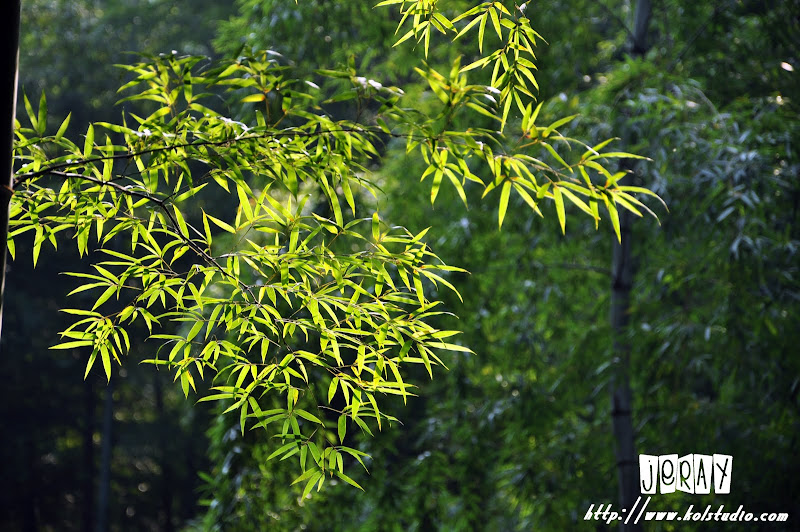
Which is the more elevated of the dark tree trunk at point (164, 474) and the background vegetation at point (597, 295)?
the background vegetation at point (597, 295)

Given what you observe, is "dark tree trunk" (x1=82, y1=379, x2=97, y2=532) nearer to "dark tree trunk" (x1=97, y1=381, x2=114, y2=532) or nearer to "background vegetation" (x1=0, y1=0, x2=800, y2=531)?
"dark tree trunk" (x1=97, y1=381, x2=114, y2=532)

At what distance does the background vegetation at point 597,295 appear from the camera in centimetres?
281

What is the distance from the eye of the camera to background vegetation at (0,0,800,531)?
2814mm

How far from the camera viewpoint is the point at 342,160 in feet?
3.94

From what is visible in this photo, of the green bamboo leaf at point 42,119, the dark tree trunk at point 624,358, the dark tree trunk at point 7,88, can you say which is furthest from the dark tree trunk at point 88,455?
the dark tree trunk at point 7,88

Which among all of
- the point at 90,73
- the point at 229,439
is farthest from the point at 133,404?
the point at 229,439

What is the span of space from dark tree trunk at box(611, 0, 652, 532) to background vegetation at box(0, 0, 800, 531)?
0.05m

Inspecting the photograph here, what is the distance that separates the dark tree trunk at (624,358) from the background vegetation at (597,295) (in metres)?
0.05

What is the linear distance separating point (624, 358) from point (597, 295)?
1.05 meters

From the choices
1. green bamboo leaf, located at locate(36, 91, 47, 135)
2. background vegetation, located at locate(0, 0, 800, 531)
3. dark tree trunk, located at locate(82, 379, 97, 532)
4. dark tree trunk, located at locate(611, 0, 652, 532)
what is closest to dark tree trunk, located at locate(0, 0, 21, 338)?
green bamboo leaf, located at locate(36, 91, 47, 135)

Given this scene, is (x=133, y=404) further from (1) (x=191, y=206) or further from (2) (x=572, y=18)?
(2) (x=572, y=18)

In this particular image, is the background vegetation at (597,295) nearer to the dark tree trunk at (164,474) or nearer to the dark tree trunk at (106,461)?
the dark tree trunk at (106,461)

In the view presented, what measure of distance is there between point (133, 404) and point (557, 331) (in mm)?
7690

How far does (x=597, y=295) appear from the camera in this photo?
162 inches
